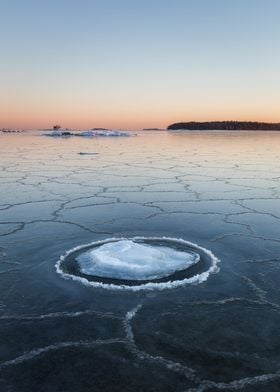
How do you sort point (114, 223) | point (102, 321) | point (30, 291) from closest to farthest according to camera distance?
point (102, 321)
point (30, 291)
point (114, 223)

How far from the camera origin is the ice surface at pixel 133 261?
10.6 feet

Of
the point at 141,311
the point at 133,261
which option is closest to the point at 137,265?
the point at 133,261

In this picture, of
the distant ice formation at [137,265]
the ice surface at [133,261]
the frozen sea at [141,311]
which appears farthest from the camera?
the ice surface at [133,261]

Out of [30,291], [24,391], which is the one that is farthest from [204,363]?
[30,291]

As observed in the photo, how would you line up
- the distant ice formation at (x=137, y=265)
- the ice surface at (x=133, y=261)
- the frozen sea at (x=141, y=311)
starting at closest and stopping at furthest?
the frozen sea at (x=141, y=311) → the distant ice formation at (x=137, y=265) → the ice surface at (x=133, y=261)

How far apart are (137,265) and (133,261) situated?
0.09 metres

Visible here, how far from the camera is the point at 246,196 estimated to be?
6902 millimetres

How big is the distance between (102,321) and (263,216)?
346 centimetres

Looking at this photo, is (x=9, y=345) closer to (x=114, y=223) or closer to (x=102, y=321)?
(x=102, y=321)

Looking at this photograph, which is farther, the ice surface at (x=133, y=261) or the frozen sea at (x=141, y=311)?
the ice surface at (x=133, y=261)

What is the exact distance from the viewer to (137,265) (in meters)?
3.33

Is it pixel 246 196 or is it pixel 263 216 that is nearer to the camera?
pixel 263 216

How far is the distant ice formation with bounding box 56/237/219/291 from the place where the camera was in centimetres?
308

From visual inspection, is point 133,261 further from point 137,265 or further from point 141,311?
point 141,311
